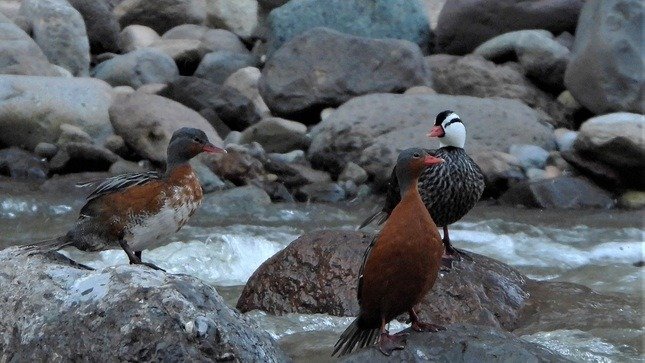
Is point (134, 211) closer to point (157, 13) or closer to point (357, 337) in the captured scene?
point (357, 337)

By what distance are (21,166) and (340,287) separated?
671 cm

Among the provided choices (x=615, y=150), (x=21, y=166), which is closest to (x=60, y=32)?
(x=21, y=166)

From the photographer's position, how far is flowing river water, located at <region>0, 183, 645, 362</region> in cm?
892

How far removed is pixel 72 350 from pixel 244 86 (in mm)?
11668

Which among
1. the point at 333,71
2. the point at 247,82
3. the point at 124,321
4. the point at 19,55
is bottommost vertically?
the point at 247,82

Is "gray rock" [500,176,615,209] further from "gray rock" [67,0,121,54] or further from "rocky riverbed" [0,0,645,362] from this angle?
"gray rock" [67,0,121,54]

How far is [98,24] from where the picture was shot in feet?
57.3

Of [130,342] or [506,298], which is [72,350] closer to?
[130,342]

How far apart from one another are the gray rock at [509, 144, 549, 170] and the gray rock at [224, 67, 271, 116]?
3829 mm

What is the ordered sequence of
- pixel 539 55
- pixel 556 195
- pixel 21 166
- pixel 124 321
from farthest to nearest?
pixel 539 55 → pixel 21 166 → pixel 556 195 → pixel 124 321

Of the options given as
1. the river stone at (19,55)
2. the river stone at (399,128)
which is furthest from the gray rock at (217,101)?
the river stone at (19,55)

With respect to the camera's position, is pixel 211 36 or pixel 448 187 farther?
pixel 211 36

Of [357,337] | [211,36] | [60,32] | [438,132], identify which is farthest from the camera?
[211,36]

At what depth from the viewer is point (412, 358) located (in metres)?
4.75
